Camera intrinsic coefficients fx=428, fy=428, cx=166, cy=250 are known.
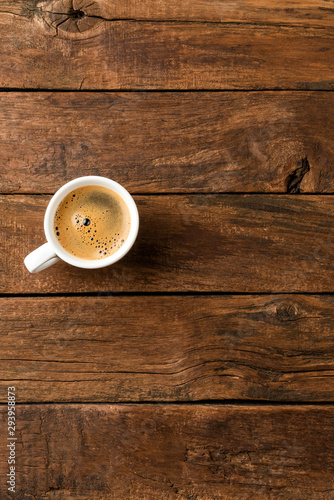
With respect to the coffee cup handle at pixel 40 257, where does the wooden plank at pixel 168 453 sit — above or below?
below

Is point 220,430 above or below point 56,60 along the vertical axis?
below

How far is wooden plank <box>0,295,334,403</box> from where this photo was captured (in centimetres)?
83

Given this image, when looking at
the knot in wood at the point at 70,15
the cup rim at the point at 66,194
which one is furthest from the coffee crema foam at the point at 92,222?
the knot in wood at the point at 70,15

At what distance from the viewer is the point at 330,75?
0.86m

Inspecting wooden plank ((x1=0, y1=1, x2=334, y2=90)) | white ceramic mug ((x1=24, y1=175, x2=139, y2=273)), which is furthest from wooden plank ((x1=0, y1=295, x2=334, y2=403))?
wooden plank ((x1=0, y1=1, x2=334, y2=90))

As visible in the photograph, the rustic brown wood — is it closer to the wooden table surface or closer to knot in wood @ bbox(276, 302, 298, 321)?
the wooden table surface

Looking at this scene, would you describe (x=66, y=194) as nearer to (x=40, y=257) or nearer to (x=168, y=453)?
(x=40, y=257)

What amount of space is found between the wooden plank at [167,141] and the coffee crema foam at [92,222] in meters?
0.07

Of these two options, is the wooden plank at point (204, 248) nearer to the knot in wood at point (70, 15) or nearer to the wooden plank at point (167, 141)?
the wooden plank at point (167, 141)

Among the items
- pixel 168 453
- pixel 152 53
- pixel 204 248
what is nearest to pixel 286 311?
pixel 204 248

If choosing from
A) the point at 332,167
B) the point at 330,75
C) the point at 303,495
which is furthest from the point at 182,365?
the point at 330,75

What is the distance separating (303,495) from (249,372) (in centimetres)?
25

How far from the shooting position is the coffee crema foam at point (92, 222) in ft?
2.56

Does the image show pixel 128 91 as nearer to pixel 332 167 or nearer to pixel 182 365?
pixel 332 167
